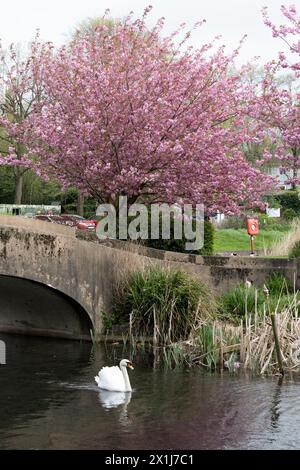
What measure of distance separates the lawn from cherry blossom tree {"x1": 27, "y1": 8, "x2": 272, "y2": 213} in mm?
11287

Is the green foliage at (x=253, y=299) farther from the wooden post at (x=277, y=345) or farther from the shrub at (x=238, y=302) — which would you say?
the wooden post at (x=277, y=345)

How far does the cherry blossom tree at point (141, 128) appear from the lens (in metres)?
23.2

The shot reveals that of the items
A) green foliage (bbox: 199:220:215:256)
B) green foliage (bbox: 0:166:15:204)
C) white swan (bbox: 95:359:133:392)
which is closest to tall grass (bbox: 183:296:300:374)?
white swan (bbox: 95:359:133:392)

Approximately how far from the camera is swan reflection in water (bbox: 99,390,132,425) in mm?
14381

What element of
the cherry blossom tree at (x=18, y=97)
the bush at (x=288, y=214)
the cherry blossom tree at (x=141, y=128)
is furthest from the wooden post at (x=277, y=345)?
the bush at (x=288, y=214)

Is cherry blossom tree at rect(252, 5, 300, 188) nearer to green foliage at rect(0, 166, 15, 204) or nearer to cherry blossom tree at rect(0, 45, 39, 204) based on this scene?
cherry blossom tree at rect(0, 45, 39, 204)

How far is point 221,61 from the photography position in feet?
85.6

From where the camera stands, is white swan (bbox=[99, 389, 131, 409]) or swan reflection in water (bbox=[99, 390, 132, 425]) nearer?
swan reflection in water (bbox=[99, 390, 132, 425])

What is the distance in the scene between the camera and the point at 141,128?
23.2m

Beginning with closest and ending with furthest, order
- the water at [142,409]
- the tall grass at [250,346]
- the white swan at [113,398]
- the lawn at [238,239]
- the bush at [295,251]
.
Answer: the water at [142,409] < the white swan at [113,398] < the tall grass at [250,346] < the bush at [295,251] < the lawn at [238,239]

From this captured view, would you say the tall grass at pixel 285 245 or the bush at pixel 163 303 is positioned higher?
the tall grass at pixel 285 245

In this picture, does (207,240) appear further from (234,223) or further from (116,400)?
(234,223)

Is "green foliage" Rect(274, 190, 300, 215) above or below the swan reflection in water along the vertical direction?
above

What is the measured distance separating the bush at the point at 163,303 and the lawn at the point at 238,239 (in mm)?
15491
